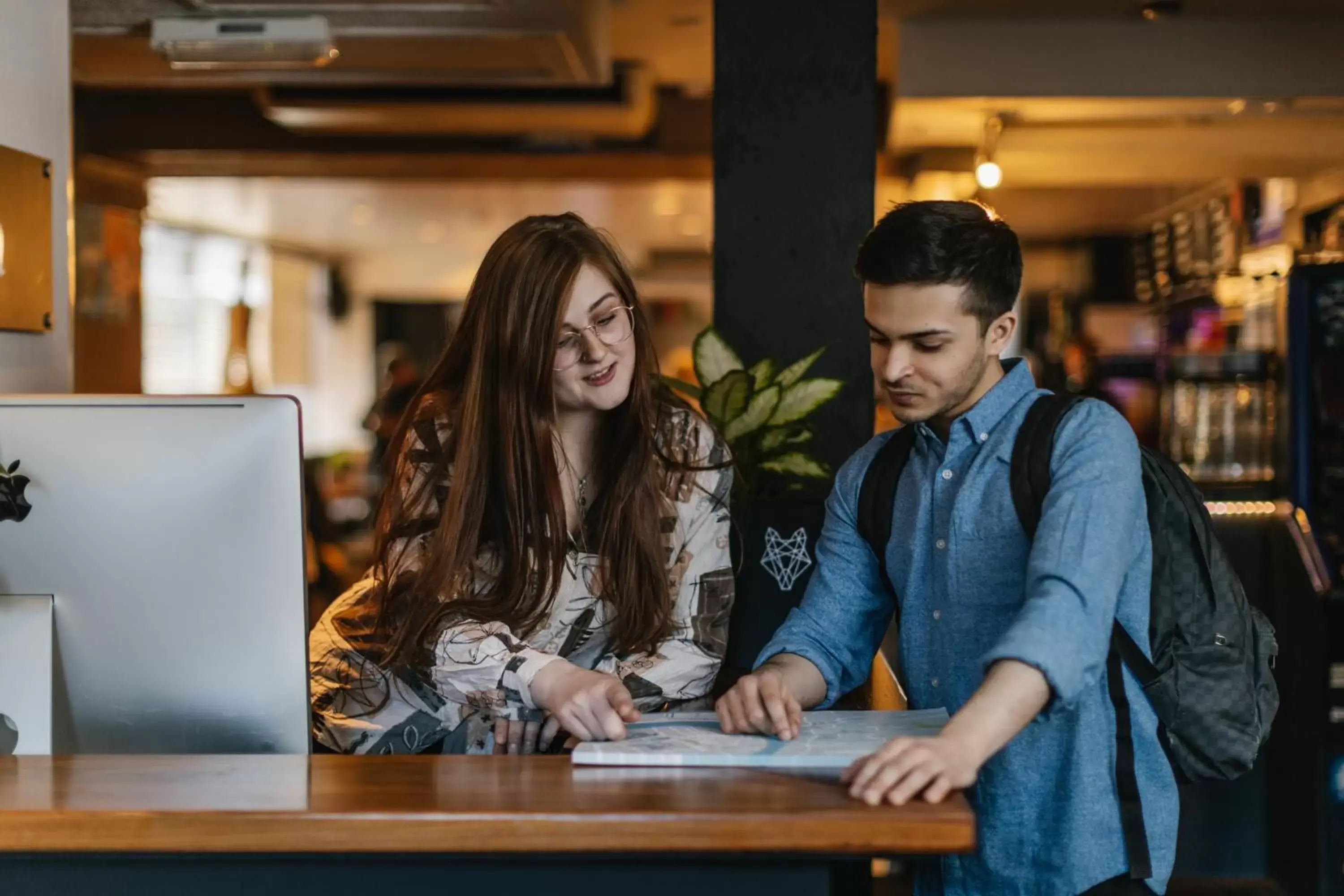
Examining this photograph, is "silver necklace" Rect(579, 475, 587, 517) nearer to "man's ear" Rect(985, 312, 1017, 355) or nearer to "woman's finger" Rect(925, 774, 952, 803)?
"man's ear" Rect(985, 312, 1017, 355)

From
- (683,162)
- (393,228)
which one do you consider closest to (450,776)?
(683,162)

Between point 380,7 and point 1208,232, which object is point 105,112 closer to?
point 380,7

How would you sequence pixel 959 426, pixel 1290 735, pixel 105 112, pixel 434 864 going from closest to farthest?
pixel 434 864, pixel 959 426, pixel 1290 735, pixel 105 112

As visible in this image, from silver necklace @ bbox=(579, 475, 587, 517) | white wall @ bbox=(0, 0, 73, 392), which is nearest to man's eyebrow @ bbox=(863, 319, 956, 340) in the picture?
silver necklace @ bbox=(579, 475, 587, 517)

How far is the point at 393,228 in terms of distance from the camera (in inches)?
498

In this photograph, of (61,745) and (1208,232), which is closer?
(61,745)

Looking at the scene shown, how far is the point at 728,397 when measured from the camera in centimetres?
257

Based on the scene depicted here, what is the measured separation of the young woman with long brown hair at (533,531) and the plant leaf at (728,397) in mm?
432

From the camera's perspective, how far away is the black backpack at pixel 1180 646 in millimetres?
1578

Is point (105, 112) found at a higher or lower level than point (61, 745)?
higher

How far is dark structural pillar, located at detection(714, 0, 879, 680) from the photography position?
118 inches

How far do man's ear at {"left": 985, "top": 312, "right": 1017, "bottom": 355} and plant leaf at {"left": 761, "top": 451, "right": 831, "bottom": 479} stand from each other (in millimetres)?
865

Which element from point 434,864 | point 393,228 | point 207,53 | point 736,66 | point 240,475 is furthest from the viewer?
point 393,228

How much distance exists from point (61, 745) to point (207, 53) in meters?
3.06
